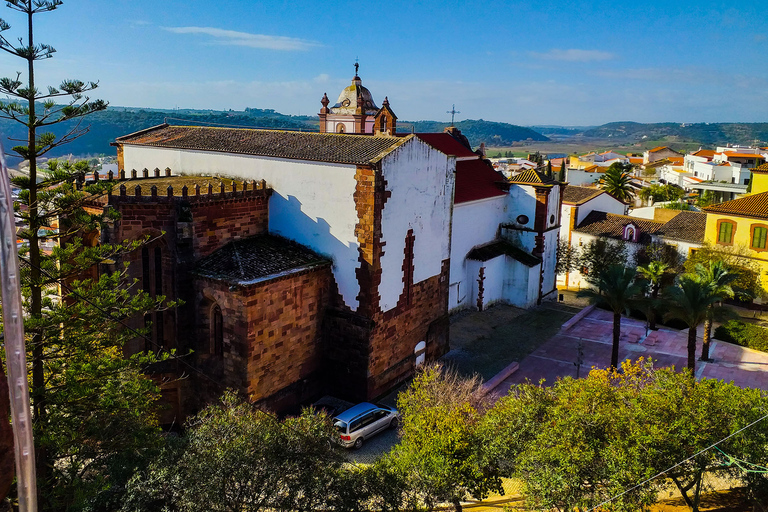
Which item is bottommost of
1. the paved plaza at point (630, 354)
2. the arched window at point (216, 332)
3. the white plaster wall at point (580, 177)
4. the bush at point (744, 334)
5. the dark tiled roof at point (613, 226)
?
the paved plaza at point (630, 354)

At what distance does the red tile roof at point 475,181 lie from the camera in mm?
33969

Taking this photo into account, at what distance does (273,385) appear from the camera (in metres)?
20.8

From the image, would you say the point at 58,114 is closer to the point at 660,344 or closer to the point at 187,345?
the point at 187,345

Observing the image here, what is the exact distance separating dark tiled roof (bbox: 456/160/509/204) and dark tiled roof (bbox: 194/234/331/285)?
12544 mm

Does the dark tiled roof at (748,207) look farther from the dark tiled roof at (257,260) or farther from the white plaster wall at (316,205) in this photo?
the dark tiled roof at (257,260)

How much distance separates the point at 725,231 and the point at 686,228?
155 inches

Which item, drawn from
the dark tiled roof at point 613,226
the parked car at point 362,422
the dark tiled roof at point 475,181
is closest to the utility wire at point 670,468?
the parked car at point 362,422

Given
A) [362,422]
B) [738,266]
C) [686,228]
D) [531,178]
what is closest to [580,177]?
[686,228]

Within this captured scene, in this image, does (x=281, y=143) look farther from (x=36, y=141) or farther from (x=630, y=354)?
(x=630, y=354)

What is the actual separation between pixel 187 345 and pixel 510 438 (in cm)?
1230

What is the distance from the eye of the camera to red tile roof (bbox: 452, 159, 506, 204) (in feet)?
111

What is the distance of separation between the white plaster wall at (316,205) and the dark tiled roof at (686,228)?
27.0m

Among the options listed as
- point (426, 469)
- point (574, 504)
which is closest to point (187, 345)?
point (426, 469)

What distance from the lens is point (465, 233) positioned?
34.0 meters
